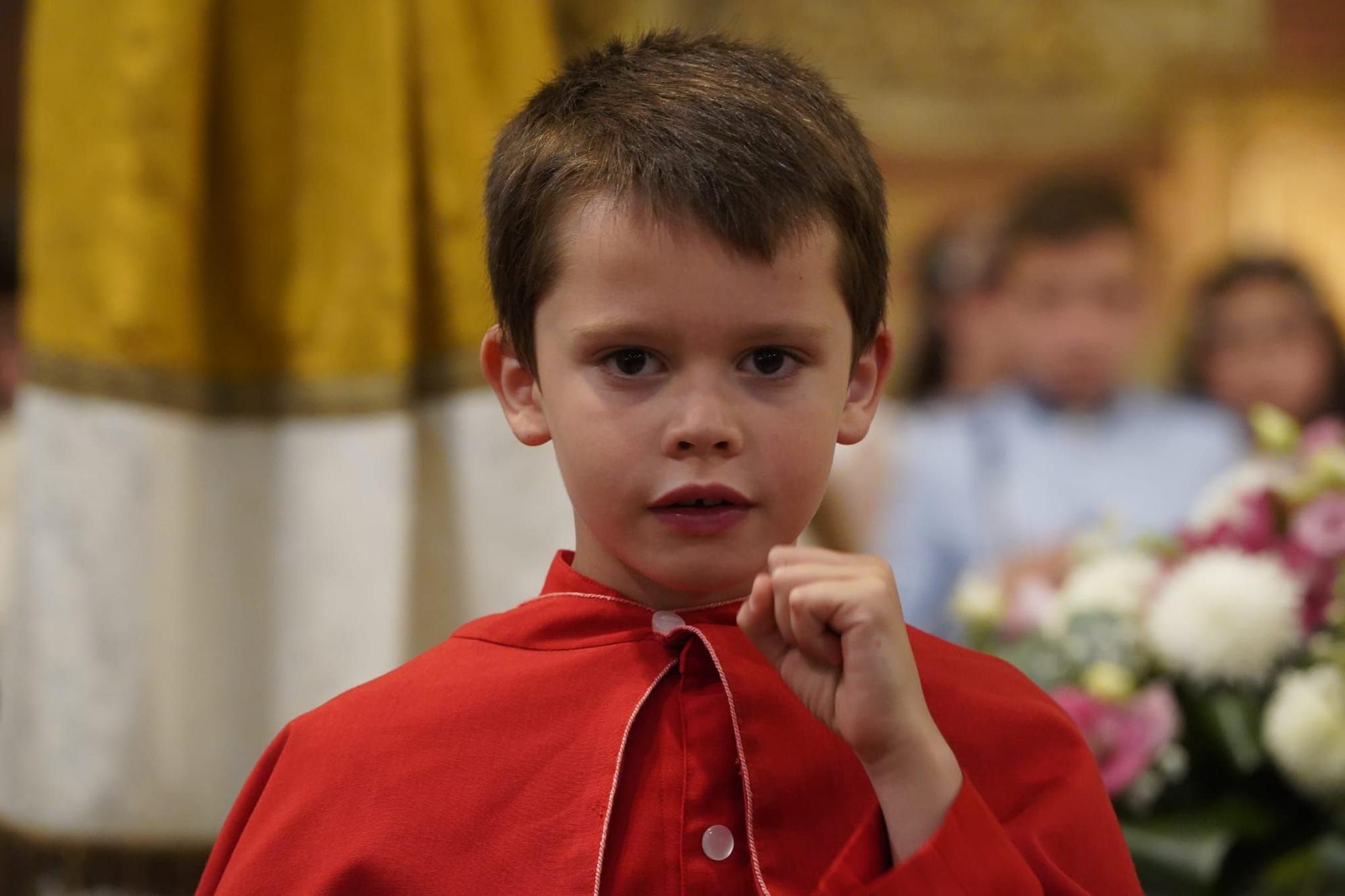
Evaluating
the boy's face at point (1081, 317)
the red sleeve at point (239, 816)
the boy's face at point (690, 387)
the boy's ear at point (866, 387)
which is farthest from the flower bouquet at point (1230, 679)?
the boy's face at point (1081, 317)

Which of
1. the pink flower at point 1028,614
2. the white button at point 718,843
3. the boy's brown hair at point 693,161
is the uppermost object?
the boy's brown hair at point 693,161

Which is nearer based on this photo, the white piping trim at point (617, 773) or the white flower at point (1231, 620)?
the white piping trim at point (617, 773)

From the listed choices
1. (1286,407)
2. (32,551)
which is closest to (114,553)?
(32,551)

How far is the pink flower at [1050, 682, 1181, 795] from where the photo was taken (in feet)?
5.34

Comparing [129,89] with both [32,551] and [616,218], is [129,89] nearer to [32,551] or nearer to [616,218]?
[32,551]

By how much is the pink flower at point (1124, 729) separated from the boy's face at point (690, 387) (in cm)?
78

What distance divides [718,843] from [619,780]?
8 centimetres

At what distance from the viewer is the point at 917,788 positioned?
3.14ft

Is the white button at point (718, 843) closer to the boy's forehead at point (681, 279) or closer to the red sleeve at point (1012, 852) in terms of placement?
the red sleeve at point (1012, 852)

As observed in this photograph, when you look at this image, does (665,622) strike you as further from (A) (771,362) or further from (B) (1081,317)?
(B) (1081,317)

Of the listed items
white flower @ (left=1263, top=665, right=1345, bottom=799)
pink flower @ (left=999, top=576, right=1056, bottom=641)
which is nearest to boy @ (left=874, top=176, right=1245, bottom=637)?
pink flower @ (left=999, top=576, right=1056, bottom=641)

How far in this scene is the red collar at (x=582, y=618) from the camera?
Answer: 3.57ft

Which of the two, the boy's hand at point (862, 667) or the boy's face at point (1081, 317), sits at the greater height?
the boy's face at point (1081, 317)

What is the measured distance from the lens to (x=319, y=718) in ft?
3.57
